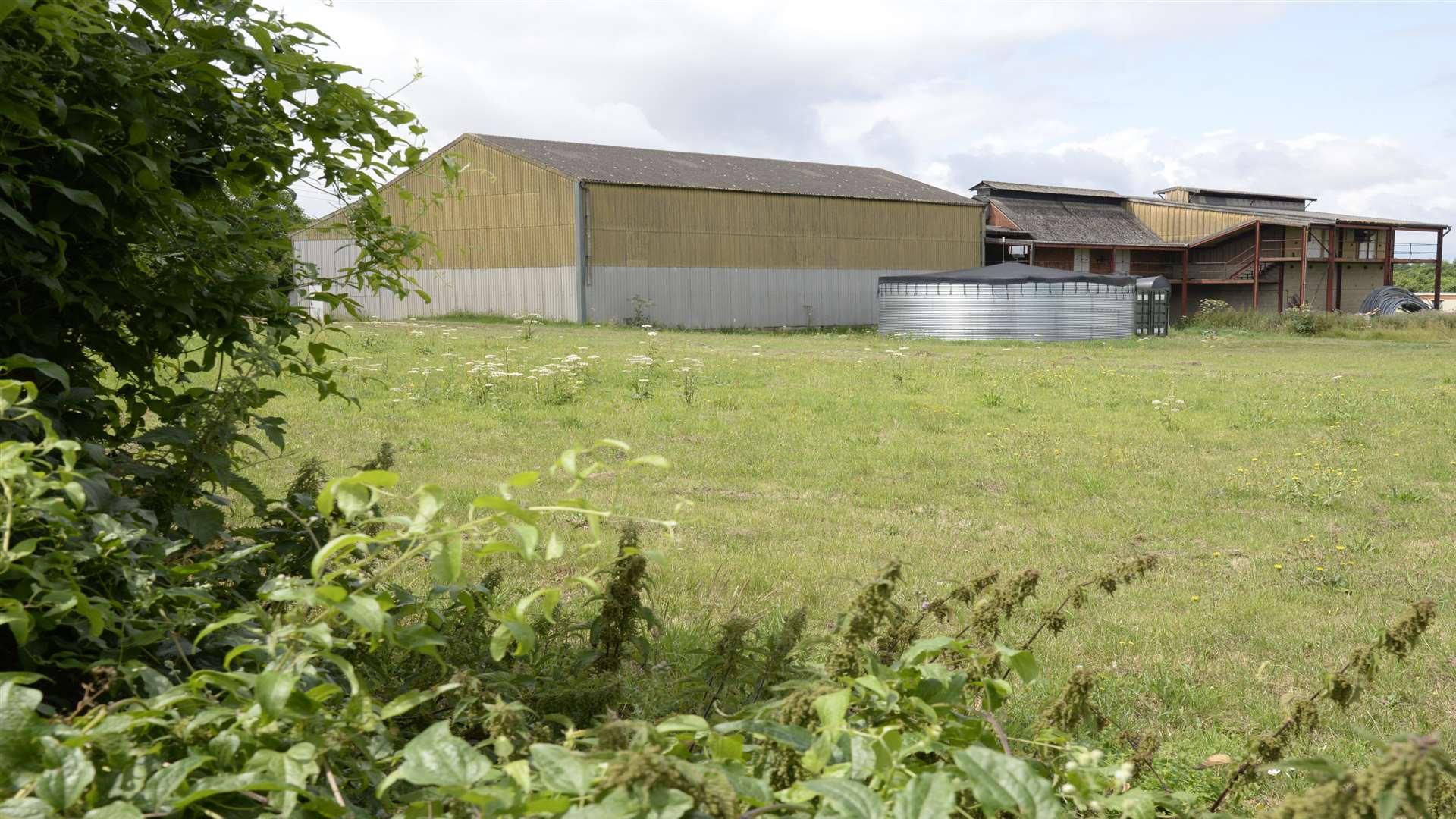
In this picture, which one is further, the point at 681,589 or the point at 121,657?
the point at 681,589

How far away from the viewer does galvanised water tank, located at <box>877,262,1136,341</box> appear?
1391 inches

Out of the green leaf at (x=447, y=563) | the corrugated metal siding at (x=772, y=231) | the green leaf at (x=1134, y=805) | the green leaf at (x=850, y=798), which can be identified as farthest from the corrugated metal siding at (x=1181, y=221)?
the green leaf at (x=447, y=563)

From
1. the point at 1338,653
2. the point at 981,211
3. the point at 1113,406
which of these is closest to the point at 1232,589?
the point at 1338,653

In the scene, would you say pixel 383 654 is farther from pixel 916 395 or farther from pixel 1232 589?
pixel 916 395

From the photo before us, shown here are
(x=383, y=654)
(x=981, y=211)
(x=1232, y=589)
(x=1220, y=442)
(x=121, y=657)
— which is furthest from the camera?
(x=981, y=211)

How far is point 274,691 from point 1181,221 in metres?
58.3

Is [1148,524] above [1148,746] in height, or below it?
below

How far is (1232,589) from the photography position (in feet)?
20.0

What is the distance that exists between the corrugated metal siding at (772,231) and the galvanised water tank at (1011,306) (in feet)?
21.4

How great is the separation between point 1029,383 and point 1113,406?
2.36 metres

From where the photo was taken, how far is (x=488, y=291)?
130 feet

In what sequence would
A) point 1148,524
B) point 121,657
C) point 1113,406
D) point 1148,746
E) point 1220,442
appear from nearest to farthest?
point 121,657 < point 1148,746 < point 1148,524 < point 1220,442 < point 1113,406

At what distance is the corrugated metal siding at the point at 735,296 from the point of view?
38028 mm

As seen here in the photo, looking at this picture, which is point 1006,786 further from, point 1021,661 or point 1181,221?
point 1181,221
